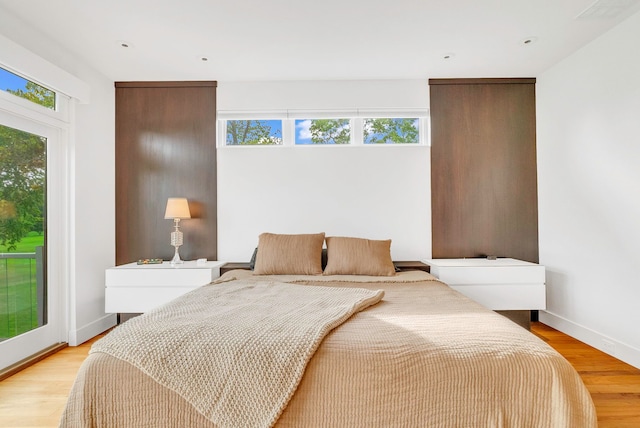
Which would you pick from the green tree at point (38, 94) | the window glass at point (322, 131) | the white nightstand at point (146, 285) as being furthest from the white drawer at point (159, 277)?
the window glass at point (322, 131)

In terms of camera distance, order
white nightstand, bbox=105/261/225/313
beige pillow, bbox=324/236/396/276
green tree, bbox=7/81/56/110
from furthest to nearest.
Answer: white nightstand, bbox=105/261/225/313
beige pillow, bbox=324/236/396/276
green tree, bbox=7/81/56/110

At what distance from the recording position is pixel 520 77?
348 centimetres

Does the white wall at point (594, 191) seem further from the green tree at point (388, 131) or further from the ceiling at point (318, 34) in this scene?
the green tree at point (388, 131)

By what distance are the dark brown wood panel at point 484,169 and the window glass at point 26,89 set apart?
3.45 metres

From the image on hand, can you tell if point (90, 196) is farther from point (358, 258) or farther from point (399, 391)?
point (399, 391)

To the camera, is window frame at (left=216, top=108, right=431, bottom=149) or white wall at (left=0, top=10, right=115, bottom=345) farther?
window frame at (left=216, top=108, right=431, bottom=149)

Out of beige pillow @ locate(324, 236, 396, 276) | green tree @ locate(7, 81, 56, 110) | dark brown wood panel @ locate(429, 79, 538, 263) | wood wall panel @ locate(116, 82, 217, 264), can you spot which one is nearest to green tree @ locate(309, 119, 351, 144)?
dark brown wood panel @ locate(429, 79, 538, 263)

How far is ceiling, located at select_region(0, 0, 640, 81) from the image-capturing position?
227 cm

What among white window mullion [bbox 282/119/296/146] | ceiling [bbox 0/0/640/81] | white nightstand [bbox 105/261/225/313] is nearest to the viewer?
ceiling [bbox 0/0/640/81]

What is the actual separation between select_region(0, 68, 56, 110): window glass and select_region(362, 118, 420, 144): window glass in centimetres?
280

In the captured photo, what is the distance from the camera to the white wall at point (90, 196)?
9.60ft

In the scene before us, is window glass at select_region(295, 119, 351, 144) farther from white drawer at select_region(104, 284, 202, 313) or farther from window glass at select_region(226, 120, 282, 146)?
white drawer at select_region(104, 284, 202, 313)

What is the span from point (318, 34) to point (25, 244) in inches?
108

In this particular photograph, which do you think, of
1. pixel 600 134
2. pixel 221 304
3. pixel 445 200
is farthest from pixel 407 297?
pixel 600 134
